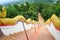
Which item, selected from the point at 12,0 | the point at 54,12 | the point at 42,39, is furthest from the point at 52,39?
the point at 12,0

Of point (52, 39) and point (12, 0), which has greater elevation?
point (12, 0)

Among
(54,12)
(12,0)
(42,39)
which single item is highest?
(12,0)

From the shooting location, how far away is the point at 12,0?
1809mm

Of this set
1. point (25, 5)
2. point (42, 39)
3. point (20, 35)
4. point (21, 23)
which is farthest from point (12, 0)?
point (42, 39)

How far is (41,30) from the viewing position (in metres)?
1.80

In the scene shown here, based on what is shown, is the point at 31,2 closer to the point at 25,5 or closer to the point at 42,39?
the point at 25,5

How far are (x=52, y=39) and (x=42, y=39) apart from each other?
0.10 metres

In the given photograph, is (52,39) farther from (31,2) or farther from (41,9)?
(31,2)

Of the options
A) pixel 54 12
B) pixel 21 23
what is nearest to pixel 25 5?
pixel 21 23

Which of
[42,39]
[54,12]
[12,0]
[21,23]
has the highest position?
[12,0]

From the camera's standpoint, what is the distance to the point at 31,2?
1813 millimetres

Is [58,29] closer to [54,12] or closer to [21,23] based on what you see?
[54,12]

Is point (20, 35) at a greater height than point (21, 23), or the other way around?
point (21, 23)

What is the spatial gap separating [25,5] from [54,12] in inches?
12.1
